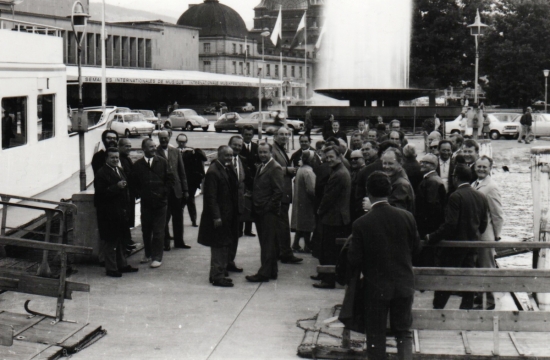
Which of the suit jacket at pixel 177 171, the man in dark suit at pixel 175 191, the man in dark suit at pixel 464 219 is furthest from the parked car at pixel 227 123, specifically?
the man in dark suit at pixel 464 219

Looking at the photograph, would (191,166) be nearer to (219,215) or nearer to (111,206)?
(111,206)

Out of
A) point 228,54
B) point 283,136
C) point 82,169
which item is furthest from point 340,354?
point 228,54

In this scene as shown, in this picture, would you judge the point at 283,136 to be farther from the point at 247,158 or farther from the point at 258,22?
the point at 258,22

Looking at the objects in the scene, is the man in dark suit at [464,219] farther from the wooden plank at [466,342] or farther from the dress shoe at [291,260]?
the dress shoe at [291,260]

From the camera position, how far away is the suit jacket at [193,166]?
42.6 feet

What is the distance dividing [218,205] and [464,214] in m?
3.18

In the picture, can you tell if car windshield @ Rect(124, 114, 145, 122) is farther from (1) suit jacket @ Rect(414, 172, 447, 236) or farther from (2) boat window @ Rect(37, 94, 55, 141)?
(1) suit jacket @ Rect(414, 172, 447, 236)

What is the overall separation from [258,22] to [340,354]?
131 metres

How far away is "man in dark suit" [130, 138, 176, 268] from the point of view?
10.6 metres

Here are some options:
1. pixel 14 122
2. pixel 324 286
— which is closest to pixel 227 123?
pixel 14 122

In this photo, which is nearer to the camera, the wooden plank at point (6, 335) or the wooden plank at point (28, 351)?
the wooden plank at point (6, 335)

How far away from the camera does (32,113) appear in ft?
60.1

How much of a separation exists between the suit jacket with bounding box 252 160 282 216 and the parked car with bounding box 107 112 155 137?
32.5m

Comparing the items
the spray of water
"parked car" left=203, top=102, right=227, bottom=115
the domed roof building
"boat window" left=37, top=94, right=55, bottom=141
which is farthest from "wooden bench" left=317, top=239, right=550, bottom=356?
the domed roof building
